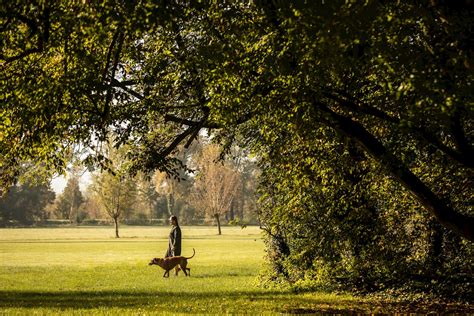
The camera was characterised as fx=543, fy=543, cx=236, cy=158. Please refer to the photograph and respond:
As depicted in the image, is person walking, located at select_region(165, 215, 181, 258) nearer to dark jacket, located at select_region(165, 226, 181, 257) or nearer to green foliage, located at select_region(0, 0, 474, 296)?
dark jacket, located at select_region(165, 226, 181, 257)

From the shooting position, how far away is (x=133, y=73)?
11.4 m

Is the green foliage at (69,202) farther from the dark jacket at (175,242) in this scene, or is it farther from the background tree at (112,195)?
the dark jacket at (175,242)

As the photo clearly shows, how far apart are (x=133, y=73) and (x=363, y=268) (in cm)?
736

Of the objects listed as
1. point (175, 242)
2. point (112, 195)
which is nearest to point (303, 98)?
point (175, 242)

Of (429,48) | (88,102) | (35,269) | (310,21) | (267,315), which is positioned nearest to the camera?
(310,21)

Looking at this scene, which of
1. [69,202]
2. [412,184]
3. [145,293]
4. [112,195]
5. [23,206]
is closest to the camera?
[412,184]

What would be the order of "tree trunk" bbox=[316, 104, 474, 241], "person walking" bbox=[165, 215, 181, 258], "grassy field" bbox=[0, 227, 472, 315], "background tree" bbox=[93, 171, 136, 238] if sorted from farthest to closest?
"background tree" bbox=[93, 171, 136, 238]
"person walking" bbox=[165, 215, 181, 258]
"grassy field" bbox=[0, 227, 472, 315]
"tree trunk" bbox=[316, 104, 474, 241]

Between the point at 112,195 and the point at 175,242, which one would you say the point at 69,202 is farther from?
the point at 175,242

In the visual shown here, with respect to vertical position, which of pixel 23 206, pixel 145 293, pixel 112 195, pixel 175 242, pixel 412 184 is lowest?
pixel 145 293

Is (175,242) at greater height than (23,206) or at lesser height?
lesser

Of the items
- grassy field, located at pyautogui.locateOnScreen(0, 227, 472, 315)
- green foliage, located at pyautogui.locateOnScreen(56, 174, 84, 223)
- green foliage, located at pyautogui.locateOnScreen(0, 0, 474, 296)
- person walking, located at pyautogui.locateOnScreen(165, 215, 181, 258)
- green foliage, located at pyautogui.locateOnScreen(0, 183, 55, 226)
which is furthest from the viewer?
green foliage, located at pyautogui.locateOnScreen(56, 174, 84, 223)

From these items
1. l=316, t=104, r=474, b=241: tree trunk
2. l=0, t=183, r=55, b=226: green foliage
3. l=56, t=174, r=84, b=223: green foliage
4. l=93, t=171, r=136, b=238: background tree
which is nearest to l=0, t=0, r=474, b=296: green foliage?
l=316, t=104, r=474, b=241: tree trunk

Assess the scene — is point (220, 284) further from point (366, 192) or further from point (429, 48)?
point (429, 48)

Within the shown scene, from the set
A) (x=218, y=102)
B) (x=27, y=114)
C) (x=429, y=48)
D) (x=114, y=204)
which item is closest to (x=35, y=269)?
(x=27, y=114)
